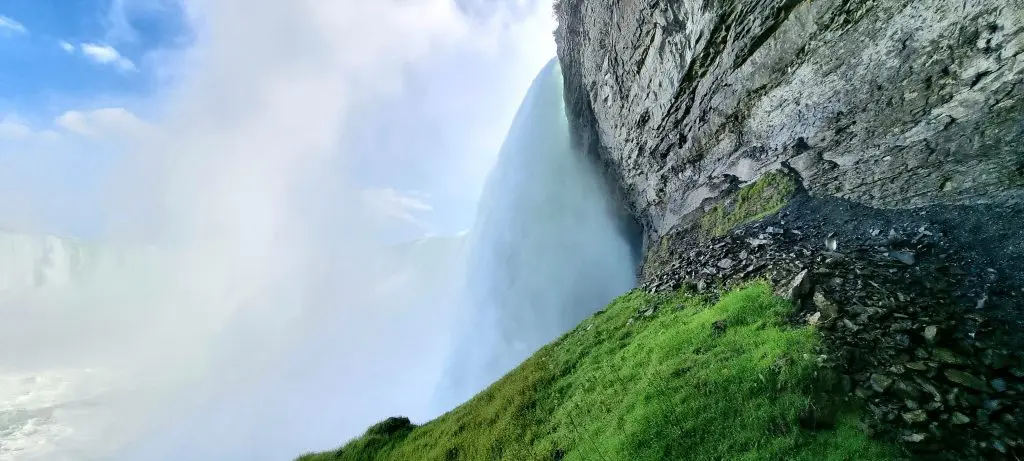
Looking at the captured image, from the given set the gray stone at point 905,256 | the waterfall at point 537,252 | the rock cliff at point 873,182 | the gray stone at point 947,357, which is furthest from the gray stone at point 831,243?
the waterfall at point 537,252

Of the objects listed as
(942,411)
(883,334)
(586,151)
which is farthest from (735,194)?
(586,151)

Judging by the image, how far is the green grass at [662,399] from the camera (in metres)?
6.51

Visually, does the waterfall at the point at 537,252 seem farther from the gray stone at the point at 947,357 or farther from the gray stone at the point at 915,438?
the gray stone at the point at 915,438

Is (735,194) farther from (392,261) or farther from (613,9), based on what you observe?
(392,261)

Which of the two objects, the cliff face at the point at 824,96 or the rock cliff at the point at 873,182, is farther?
the cliff face at the point at 824,96

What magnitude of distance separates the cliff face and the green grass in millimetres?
6363

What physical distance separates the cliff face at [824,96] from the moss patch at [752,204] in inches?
23.6

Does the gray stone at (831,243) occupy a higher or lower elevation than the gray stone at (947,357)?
higher

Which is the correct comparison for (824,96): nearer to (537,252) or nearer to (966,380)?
(966,380)

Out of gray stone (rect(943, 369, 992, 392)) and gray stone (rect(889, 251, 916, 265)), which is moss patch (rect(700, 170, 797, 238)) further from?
gray stone (rect(943, 369, 992, 392))

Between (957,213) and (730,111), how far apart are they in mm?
10933

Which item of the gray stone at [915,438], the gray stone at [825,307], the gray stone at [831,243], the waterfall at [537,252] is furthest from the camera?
the waterfall at [537,252]

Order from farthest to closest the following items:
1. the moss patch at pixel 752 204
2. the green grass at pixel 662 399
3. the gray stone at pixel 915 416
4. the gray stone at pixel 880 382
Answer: the moss patch at pixel 752 204 < the green grass at pixel 662 399 < the gray stone at pixel 880 382 < the gray stone at pixel 915 416

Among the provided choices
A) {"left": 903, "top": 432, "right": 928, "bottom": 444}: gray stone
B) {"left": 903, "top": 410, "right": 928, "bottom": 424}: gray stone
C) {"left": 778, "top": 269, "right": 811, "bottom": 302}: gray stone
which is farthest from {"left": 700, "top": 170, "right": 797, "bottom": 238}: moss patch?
{"left": 903, "top": 432, "right": 928, "bottom": 444}: gray stone
